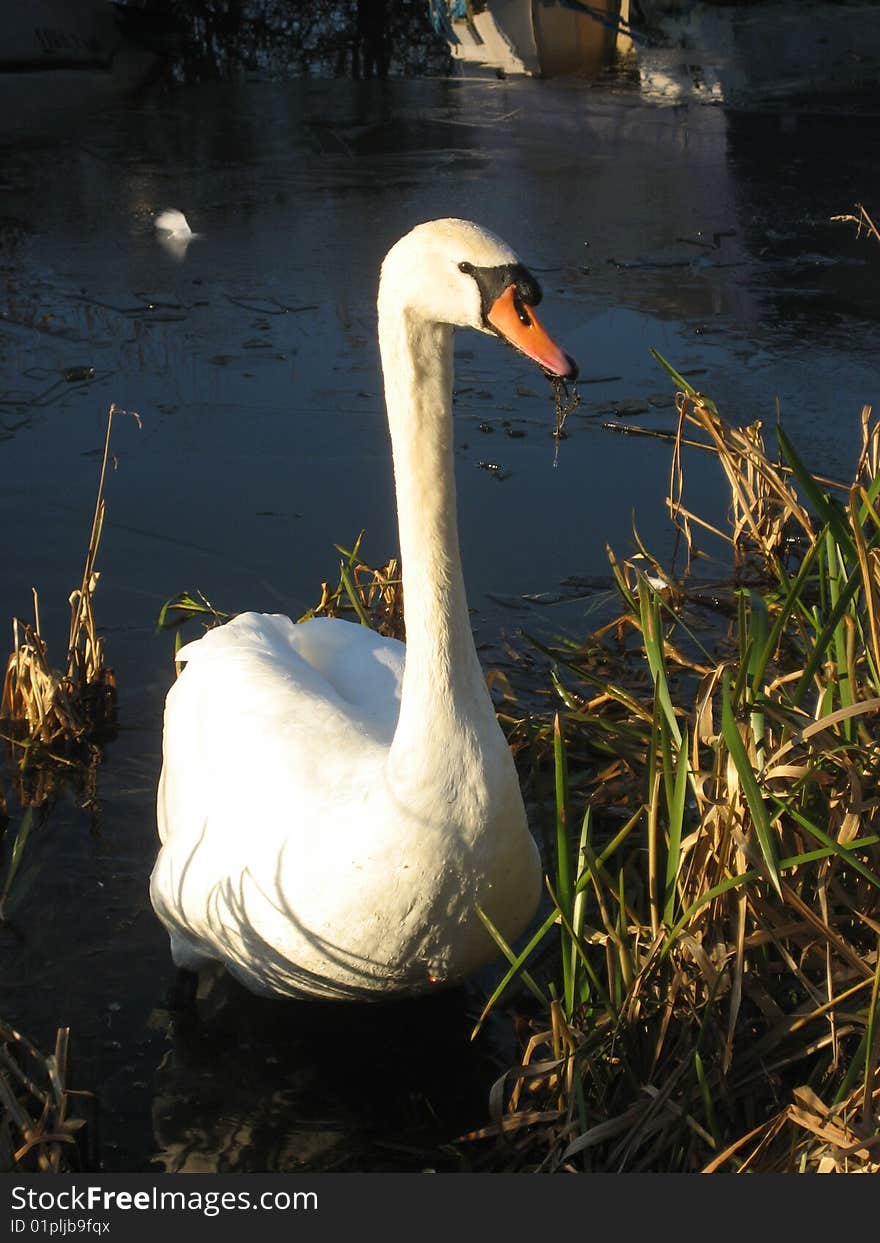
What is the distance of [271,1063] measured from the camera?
3.89 m

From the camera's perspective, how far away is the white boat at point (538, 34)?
16625 millimetres

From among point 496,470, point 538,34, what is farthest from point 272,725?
point 538,34

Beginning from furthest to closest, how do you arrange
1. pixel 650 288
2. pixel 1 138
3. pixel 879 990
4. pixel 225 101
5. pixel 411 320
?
pixel 225 101, pixel 1 138, pixel 650 288, pixel 411 320, pixel 879 990

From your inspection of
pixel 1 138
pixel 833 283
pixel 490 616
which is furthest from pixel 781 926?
pixel 1 138

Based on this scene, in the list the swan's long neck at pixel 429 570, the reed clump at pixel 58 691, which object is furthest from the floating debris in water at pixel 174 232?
the swan's long neck at pixel 429 570

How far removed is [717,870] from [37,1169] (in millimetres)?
1584

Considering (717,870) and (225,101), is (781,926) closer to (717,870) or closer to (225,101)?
(717,870)

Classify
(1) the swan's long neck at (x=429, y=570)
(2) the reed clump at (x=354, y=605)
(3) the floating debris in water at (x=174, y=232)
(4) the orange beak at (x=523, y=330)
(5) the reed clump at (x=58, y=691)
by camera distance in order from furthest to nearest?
(3) the floating debris in water at (x=174, y=232)
(2) the reed clump at (x=354, y=605)
(5) the reed clump at (x=58, y=691)
(1) the swan's long neck at (x=429, y=570)
(4) the orange beak at (x=523, y=330)

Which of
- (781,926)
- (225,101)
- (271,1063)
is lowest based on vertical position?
(271,1063)

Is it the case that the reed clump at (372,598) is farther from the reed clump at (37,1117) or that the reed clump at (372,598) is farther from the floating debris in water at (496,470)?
the reed clump at (37,1117)

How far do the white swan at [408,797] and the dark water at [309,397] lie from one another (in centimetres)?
20

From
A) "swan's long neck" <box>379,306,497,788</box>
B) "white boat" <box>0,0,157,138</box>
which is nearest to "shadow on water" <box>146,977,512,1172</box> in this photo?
"swan's long neck" <box>379,306,497,788</box>

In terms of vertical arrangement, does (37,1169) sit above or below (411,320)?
below

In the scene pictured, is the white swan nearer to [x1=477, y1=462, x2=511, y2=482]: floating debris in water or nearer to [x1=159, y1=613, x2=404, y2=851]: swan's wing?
[x1=159, y1=613, x2=404, y2=851]: swan's wing
